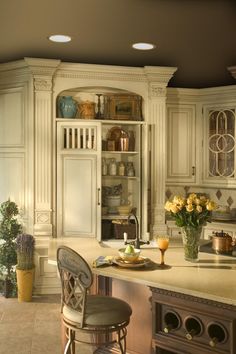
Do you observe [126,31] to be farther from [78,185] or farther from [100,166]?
[78,185]

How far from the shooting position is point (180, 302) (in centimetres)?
276

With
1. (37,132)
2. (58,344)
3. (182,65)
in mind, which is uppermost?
(182,65)

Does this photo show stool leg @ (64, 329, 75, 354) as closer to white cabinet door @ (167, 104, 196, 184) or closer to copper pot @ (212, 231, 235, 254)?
copper pot @ (212, 231, 235, 254)

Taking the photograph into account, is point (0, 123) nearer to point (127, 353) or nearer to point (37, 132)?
point (37, 132)

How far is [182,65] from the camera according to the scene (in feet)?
16.9

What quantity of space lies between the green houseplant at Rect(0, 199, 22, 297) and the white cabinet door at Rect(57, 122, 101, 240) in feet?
1.59

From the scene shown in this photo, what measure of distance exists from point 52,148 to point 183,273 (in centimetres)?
263

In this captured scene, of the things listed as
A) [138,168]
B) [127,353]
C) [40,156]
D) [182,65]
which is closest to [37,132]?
[40,156]

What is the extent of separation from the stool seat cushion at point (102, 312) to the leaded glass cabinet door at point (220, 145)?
3109 millimetres

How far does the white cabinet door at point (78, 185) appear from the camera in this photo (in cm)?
517

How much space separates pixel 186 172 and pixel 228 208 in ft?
2.23

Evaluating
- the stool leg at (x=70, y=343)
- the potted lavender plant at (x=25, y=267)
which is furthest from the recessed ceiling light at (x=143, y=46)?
the stool leg at (x=70, y=343)

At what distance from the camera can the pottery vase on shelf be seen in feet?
17.0

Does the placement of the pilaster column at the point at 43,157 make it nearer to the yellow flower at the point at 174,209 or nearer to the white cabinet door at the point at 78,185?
the white cabinet door at the point at 78,185
